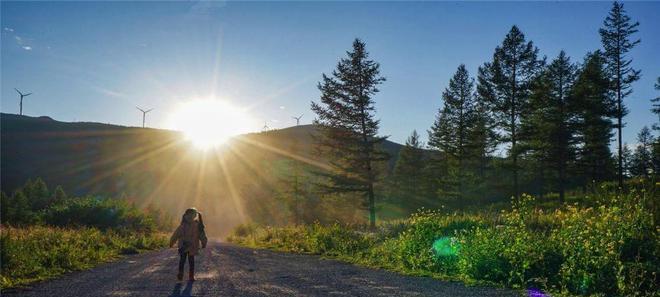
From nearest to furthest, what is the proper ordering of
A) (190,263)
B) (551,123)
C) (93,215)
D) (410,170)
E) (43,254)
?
(190,263), (43,254), (93,215), (551,123), (410,170)

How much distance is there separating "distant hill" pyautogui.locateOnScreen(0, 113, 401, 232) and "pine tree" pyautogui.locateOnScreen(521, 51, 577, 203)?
2179 inches

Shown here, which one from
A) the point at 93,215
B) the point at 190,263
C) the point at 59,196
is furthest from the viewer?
the point at 59,196

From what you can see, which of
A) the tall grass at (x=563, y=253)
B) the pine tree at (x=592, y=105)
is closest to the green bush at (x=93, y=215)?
the tall grass at (x=563, y=253)

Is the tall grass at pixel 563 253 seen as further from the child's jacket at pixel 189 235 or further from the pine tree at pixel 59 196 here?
the pine tree at pixel 59 196

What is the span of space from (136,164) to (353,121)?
119 meters

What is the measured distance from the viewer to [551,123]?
42.9m

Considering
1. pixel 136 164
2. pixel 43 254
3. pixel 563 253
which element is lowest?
pixel 43 254

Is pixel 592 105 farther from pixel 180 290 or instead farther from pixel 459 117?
pixel 180 290

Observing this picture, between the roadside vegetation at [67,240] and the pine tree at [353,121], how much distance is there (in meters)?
15.0

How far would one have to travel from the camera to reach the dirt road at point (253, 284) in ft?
32.3

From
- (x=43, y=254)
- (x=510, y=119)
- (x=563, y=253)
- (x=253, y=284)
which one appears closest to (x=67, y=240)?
(x=43, y=254)

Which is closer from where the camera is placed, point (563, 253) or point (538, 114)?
point (563, 253)

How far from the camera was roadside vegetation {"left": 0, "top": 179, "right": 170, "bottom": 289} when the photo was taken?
521 inches

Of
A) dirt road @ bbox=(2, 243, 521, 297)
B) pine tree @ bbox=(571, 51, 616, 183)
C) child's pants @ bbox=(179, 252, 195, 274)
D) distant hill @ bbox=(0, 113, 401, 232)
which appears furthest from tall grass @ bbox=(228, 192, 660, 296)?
distant hill @ bbox=(0, 113, 401, 232)
